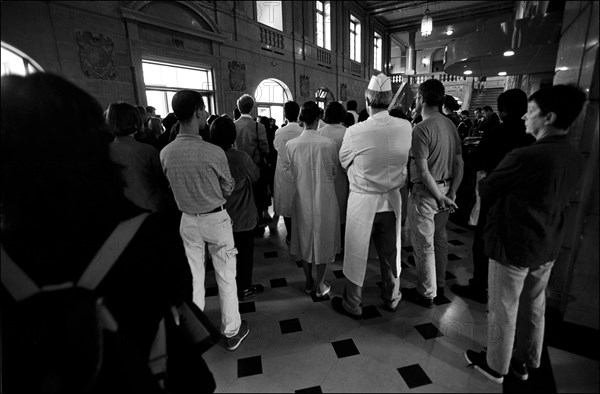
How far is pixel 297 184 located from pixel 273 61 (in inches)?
314

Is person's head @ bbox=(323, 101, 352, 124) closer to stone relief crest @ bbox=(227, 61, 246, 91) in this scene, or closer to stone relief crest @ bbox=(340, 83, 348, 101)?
stone relief crest @ bbox=(227, 61, 246, 91)

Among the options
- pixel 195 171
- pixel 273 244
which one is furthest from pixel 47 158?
pixel 273 244

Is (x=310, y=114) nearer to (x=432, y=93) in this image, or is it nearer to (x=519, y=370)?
(x=432, y=93)

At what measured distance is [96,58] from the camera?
5.11m

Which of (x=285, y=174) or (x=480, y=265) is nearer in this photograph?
(x=480, y=265)

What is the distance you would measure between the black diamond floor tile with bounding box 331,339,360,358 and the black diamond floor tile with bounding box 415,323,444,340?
1.83 ft

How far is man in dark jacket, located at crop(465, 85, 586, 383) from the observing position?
1420mm

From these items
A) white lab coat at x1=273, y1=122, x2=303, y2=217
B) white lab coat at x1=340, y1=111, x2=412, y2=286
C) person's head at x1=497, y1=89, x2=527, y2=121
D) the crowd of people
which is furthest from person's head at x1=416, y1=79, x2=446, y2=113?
white lab coat at x1=273, y1=122, x2=303, y2=217

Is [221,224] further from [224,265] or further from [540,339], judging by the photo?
[540,339]

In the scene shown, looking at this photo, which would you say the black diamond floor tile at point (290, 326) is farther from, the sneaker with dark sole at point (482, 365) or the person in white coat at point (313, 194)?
the sneaker with dark sole at point (482, 365)

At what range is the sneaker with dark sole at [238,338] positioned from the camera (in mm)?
2135

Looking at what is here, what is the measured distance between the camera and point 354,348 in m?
2.11

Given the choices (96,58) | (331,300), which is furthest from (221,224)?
(96,58)

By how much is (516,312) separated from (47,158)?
7.15 ft
